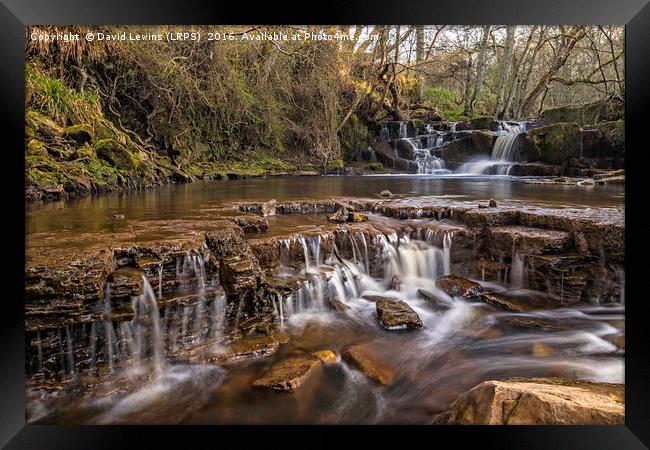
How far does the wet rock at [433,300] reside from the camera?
3.34 m

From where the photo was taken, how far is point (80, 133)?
5504 mm

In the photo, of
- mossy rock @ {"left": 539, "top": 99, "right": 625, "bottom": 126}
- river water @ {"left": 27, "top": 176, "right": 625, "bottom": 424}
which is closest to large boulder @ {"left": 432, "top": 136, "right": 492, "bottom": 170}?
mossy rock @ {"left": 539, "top": 99, "right": 625, "bottom": 126}

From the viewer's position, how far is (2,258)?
6.04 ft

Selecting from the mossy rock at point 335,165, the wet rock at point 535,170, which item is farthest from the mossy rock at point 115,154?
the wet rock at point 535,170

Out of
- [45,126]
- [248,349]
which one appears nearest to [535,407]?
[248,349]

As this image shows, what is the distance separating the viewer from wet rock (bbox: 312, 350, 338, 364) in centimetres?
261

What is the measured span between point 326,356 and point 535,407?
1.37 metres

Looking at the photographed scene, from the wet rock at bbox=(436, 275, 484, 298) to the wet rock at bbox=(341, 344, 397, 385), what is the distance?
3.70ft

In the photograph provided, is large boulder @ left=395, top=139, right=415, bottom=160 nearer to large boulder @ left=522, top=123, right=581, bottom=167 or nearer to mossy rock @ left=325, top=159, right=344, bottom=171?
mossy rock @ left=325, top=159, right=344, bottom=171

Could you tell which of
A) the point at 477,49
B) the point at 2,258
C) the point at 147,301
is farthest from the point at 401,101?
the point at 2,258

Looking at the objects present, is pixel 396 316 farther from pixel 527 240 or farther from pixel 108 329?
pixel 108 329

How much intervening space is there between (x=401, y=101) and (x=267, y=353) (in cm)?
787

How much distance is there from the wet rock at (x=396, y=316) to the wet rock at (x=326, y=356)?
570 millimetres

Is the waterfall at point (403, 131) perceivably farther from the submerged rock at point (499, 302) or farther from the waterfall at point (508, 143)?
the submerged rock at point (499, 302)
